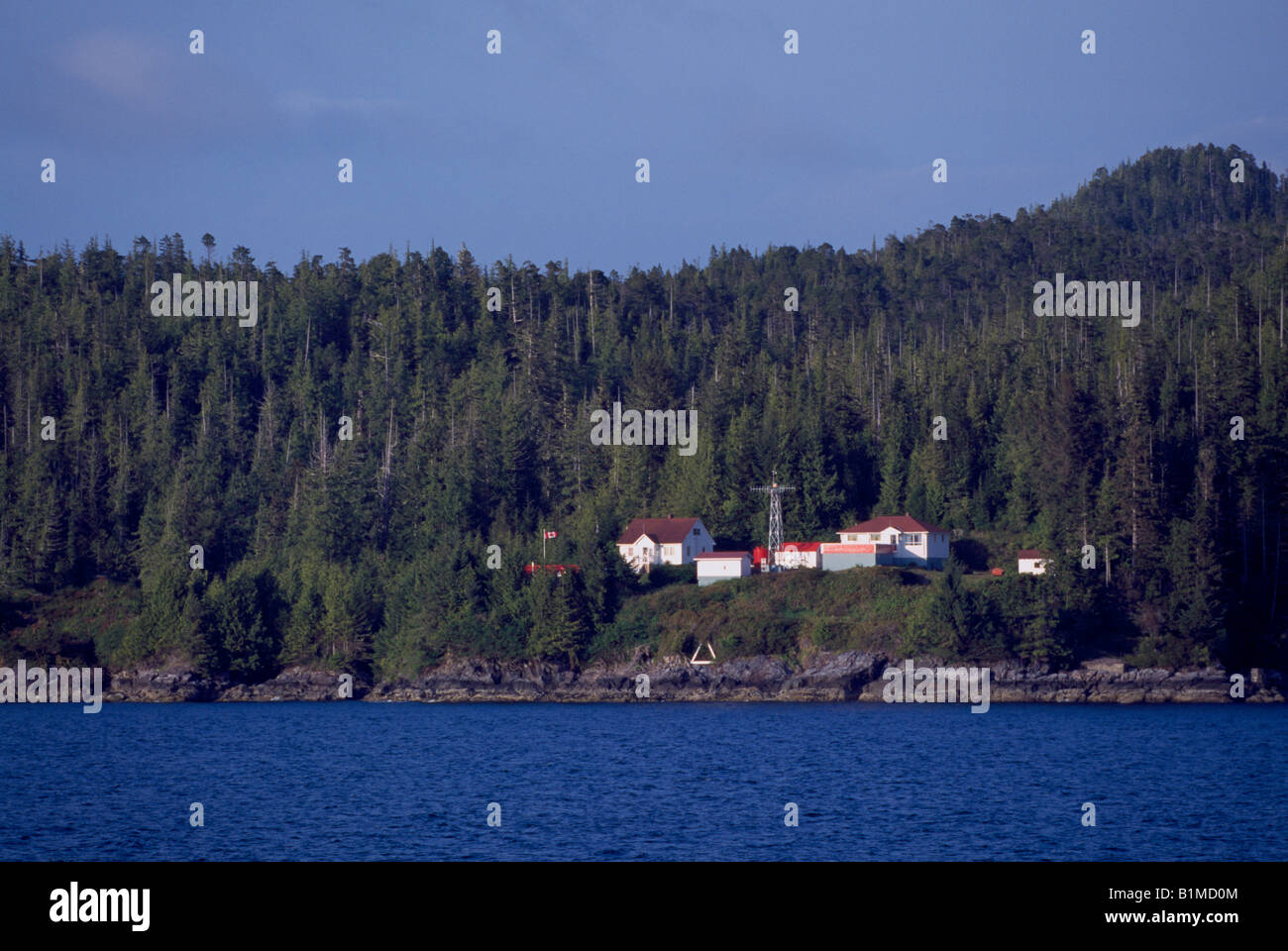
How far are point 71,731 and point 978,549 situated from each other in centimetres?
6493

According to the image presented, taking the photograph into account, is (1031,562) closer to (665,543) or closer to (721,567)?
(721,567)

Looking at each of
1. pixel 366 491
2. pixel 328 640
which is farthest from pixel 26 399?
pixel 328 640

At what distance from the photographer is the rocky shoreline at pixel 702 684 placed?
250 feet

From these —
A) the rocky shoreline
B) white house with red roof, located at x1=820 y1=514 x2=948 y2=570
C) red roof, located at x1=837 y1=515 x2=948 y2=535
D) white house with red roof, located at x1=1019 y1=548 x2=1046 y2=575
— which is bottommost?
the rocky shoreline

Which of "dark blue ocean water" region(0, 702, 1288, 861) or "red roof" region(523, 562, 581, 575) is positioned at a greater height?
"red roof" region(523, 562, 581, 575)

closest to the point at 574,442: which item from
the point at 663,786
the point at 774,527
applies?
the point at 774,527

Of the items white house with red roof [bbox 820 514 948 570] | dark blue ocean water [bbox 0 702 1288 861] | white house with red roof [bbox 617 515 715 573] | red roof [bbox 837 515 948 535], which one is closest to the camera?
dark blue ocean water [bbox 0 702 1288 861]

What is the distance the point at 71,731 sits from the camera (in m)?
67.3

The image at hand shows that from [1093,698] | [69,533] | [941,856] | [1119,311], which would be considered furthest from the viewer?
[1119,311]

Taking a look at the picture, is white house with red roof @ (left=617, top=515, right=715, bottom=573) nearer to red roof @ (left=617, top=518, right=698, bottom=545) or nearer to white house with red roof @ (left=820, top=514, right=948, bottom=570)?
red roof @ (left=617, top=518, right=698, bottom=545)

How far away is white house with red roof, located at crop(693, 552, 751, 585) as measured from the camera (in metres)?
88.2

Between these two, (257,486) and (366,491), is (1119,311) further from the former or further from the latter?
(257,486)

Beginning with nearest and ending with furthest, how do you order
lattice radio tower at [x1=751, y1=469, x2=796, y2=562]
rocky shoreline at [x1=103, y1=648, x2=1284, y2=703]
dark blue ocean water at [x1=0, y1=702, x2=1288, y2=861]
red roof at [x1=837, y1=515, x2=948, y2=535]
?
dark blue ocean water at [x1=0, y1=702, x2=1288, y2=861], rocky shoreline at [x1=103, y1=648, x2=1284, y2=703], lattice radio tower at [x1=751, y1=469, x2=796, y2=562], red roof at [x1=837, y1=515, x2=948, y2=535]

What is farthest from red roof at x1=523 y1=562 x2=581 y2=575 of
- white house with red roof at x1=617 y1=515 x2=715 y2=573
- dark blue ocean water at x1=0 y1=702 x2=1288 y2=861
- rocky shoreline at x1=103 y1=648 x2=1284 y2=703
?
dark blue ocean water at x1=0 y1=702 x2=1288 y2=861
